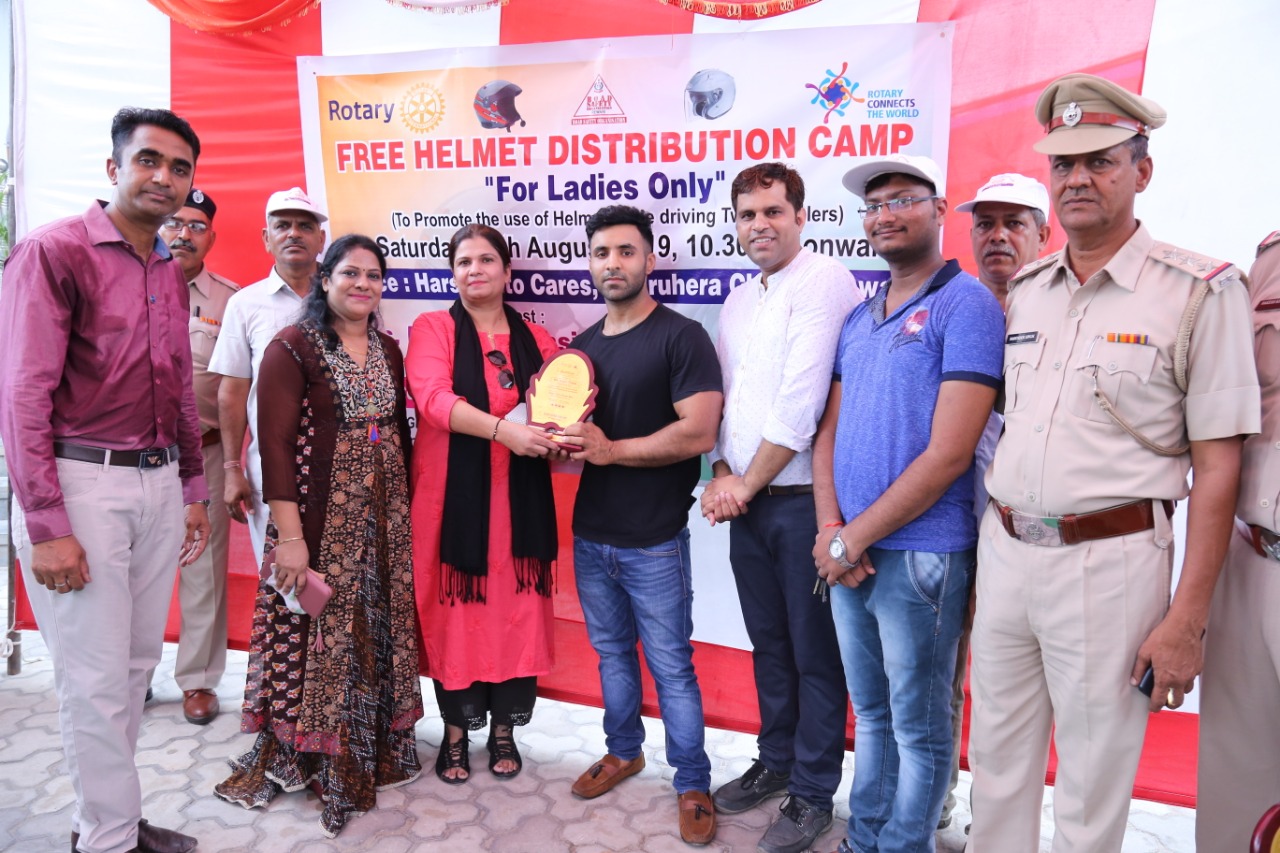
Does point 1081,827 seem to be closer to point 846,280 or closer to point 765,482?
point 765,482

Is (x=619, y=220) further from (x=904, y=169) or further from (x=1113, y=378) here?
(x=1113, y=378)

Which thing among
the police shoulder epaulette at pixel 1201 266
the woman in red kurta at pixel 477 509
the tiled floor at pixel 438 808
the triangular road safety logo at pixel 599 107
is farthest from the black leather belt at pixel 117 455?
the police shoulder epaulette at pixel 1201 266

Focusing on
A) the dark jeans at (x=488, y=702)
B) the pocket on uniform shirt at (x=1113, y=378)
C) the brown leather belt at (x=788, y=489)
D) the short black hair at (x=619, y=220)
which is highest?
the short black hair at (x=619, y=220)

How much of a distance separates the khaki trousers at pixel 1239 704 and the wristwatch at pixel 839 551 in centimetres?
83

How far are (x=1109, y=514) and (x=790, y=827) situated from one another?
1433mm

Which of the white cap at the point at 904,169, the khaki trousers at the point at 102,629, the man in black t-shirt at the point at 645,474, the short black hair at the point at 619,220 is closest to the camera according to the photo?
the white cap at the point at 904,169

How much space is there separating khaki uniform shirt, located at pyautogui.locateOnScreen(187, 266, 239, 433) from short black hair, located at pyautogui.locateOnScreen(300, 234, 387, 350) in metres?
0.85

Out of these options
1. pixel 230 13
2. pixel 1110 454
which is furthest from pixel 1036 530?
pixel 230 13

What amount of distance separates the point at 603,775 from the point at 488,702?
1.62ft

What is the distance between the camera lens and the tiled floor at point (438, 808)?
2568 millimetres

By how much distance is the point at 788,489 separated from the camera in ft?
7.93

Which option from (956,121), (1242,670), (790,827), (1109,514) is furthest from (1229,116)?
(790,827)

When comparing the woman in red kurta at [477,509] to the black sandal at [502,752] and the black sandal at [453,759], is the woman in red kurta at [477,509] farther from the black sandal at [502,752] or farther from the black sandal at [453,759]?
the black sandal at [502,752]

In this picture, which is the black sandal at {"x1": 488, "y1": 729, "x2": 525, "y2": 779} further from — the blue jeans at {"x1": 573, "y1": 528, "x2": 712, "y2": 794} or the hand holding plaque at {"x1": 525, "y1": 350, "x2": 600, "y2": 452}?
the hand holding plaque at {"x1": 525, "y1": 350, "x2": 600, "y2": 452}
